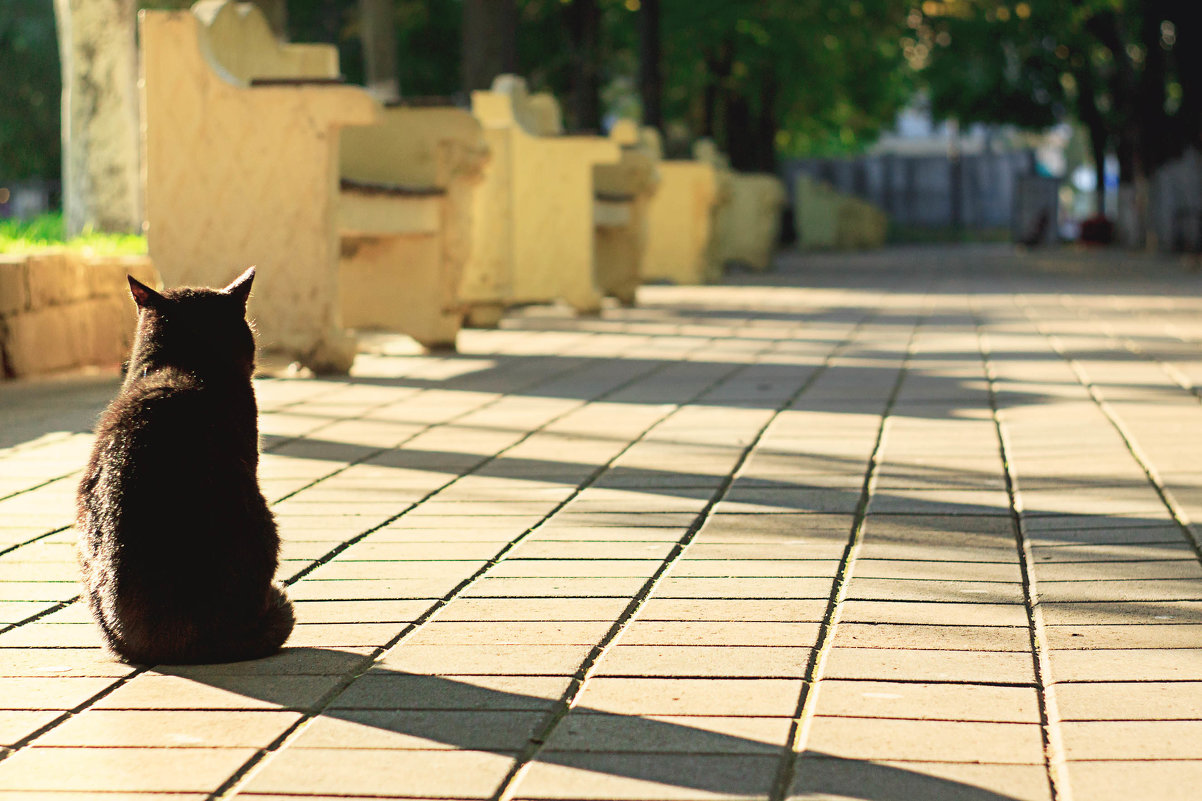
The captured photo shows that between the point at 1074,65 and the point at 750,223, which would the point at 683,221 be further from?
the point at 1074,65

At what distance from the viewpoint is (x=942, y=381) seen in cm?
804

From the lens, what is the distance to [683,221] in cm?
1959

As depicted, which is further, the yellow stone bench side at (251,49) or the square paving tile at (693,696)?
the yellow stone bench side at (251,49)

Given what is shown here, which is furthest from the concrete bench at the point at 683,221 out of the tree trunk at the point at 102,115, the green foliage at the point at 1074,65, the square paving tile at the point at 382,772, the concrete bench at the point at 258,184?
the square paving tile at the point at 382,772

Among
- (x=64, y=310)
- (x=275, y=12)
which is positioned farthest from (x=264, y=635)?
(x=275, y=12)

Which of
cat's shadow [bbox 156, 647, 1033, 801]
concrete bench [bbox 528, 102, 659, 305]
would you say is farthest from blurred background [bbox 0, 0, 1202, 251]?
cat's shadow [bbox 156, 647, 1033, 801]

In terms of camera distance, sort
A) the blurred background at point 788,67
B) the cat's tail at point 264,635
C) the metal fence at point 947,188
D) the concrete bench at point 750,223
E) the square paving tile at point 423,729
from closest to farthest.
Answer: the square paving tile at point 423,729
the cat's tail at point 264,635
the blurred background at point 788,67
the concrete bench at point 750,223
the metal fence at point 947,188

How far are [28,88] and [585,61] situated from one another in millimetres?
19777

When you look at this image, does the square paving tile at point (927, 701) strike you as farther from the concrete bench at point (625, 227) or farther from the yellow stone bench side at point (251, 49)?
the concrete bench at point (625, 227)

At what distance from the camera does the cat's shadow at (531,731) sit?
240 cm

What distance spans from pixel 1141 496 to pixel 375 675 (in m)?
2.63

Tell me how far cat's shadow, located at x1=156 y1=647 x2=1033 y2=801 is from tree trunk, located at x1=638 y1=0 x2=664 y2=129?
2049cm

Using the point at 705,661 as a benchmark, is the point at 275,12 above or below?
above

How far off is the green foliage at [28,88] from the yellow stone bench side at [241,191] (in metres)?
28.3
